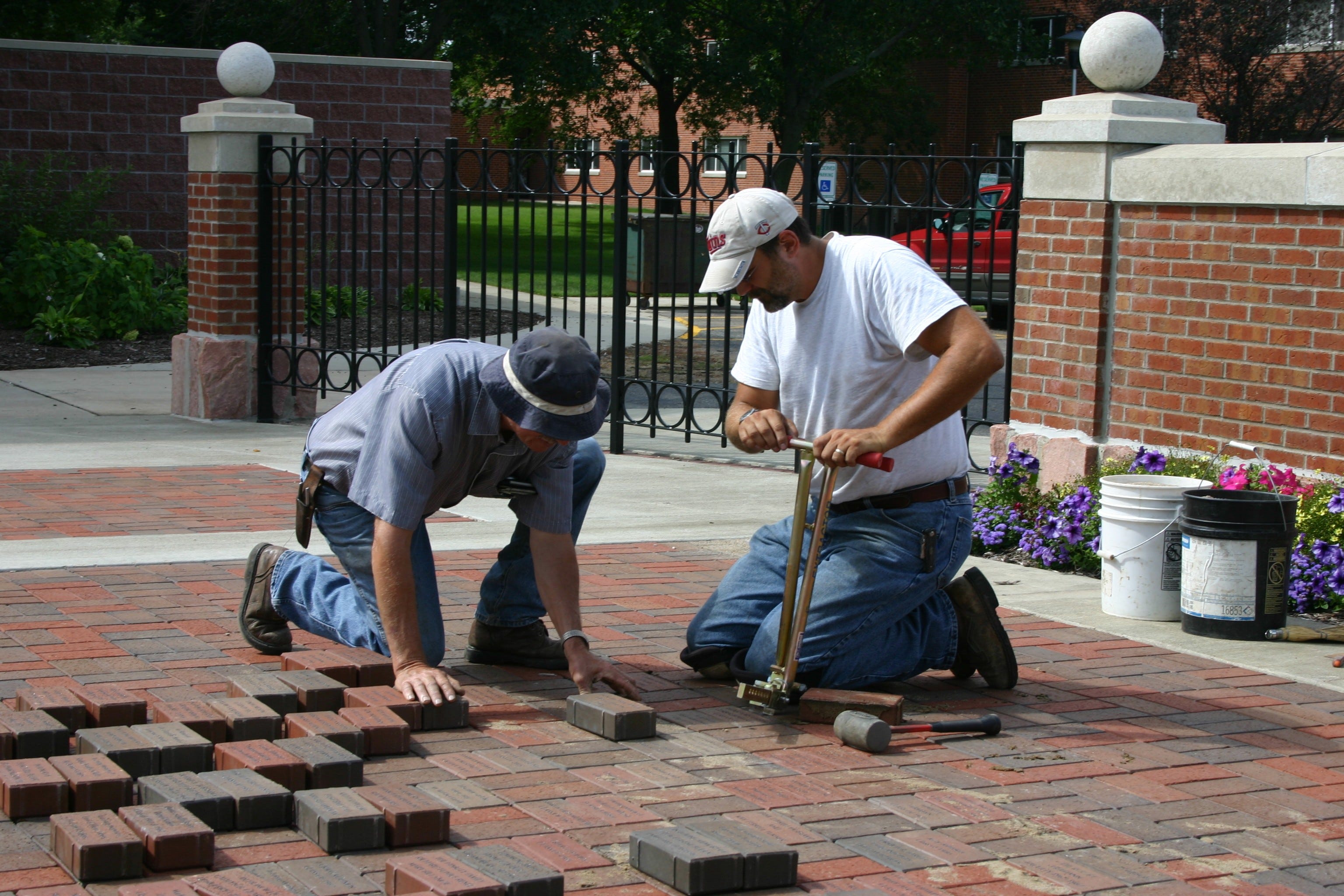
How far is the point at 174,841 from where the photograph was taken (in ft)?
10.6

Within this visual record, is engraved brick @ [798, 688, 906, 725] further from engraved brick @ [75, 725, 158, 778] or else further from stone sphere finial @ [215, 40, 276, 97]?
stone sphere finial @ [215, 40, 276, 97]

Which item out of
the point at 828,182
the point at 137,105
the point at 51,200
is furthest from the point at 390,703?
the point at 828,182

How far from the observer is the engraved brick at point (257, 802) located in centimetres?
350

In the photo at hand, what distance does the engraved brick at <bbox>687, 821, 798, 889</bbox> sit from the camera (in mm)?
3219

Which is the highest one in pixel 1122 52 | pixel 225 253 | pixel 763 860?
pixel 1122 52

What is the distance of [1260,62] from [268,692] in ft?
70.1

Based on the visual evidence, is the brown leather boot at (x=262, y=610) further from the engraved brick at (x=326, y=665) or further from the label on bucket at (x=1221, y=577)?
the label on bucket at (x=1221, y=577)

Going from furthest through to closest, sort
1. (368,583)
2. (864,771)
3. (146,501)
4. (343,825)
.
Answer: (146,501) < (368,583) < (864,771) < (343,825)

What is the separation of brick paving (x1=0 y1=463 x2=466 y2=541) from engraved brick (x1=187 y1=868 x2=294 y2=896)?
4123 mm

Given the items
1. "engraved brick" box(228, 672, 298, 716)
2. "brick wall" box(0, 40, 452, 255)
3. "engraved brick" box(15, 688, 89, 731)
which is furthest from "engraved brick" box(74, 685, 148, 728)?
"brick wall" box(0, 40, 452, 255)

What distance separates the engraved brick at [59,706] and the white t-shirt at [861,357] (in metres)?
2.13

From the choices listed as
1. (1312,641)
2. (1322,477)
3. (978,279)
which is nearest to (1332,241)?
(1322,477)

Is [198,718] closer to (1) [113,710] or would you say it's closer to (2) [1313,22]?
(1) [113,710]

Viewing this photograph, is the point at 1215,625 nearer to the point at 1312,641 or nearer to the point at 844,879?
the point at 1312,641
